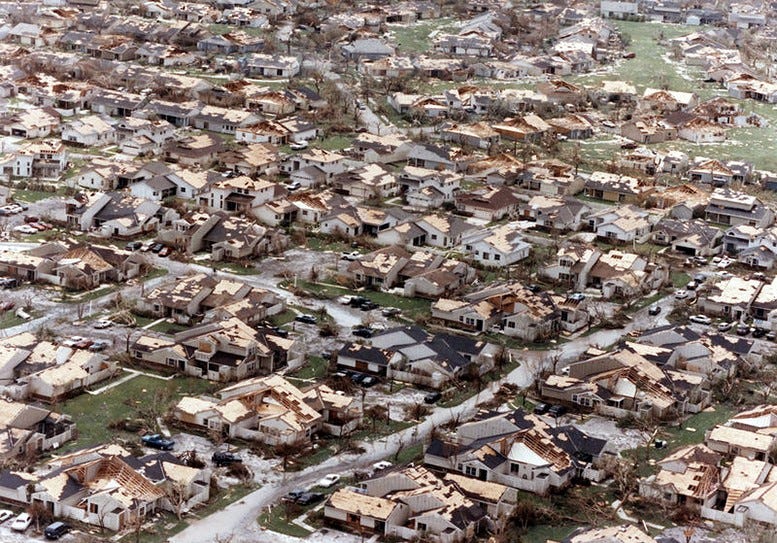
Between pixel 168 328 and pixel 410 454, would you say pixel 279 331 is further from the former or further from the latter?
pixel 410 454

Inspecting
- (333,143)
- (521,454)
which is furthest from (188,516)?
(333,143)

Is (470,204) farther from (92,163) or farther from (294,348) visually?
(294,348)

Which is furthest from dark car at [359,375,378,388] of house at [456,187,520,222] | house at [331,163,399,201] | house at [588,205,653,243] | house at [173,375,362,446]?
house at [331,163,399,201]

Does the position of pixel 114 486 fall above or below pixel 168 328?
above

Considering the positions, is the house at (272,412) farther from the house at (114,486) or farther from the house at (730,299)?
the house at (730,299)

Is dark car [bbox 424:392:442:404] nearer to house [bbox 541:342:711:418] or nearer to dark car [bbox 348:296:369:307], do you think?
house [bbox 541:342:711:418]

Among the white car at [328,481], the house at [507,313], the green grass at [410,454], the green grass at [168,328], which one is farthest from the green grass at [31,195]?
the white car at [328,481]
